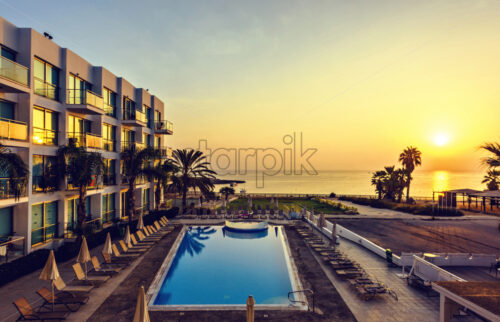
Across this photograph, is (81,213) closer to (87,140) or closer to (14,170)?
(87,140)

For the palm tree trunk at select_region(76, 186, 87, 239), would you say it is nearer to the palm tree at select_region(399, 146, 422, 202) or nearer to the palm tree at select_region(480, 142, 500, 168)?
the palm tree at select_region(480, 142, 500, 168)

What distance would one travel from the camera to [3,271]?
445 inches

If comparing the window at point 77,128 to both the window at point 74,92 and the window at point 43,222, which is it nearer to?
the window at point 74,92

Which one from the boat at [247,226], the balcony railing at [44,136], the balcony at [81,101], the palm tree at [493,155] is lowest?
the boat at [247,226]

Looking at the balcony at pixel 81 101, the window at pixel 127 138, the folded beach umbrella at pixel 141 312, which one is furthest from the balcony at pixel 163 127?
the folded beach umbrella at pixel 141 312

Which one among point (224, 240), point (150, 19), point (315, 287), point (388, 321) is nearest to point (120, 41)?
point (150, 19)

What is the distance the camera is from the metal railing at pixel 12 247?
1291 cm

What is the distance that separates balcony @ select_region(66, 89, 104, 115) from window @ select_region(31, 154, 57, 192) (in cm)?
364

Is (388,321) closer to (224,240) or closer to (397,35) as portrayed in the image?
(224,240)

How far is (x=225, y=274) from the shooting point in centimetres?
1426

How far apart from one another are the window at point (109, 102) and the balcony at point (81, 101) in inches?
157

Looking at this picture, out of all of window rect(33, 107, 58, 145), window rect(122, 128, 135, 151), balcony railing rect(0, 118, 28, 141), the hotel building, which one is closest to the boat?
the hotel building

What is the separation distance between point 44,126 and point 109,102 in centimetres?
807

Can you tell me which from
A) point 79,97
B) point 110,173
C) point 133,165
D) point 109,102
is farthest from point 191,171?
point 79,97
